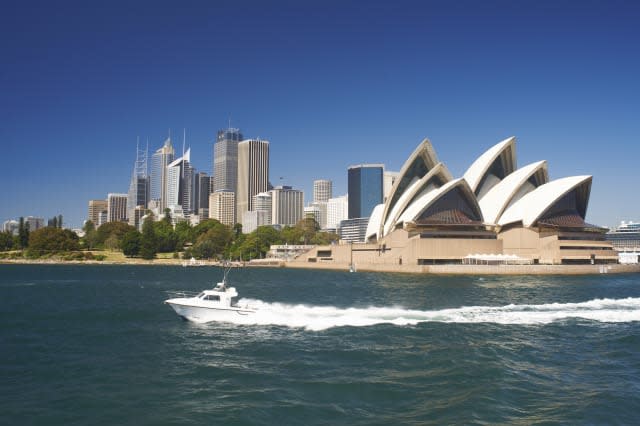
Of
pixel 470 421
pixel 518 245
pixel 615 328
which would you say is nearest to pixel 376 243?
pixel 518 245

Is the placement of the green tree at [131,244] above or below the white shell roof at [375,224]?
below

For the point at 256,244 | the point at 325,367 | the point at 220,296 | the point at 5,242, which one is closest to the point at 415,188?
the point at 256,244

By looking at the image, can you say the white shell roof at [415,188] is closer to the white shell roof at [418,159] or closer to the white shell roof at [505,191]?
the white shell roof at [418,159]

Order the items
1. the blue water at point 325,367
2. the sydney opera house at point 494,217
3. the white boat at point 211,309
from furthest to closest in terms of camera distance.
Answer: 1. the sydney opera house at point 494,217
2. the white boat at point 211,309
3. the blue water at point 325,367

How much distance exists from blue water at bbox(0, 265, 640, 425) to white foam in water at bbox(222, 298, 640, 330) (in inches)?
3.9

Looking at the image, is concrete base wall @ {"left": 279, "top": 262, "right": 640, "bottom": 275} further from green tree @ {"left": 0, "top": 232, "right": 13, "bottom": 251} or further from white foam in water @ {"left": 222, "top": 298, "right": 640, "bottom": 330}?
green tree @ {"left": 0, "top": 232, "right": 13, "bottom": 251}

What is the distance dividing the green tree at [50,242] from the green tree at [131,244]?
49.5 ft

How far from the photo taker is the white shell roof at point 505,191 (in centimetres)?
7912

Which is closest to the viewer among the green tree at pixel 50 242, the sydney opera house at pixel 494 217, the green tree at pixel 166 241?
the sydney opera house at pixel 494 217

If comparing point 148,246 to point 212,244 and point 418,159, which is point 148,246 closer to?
point 212,244

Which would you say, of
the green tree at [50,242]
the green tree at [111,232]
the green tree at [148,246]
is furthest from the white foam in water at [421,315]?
the green tree at [111,232]

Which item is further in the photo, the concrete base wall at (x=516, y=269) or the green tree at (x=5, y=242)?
the green tree at (x=5, y=242)

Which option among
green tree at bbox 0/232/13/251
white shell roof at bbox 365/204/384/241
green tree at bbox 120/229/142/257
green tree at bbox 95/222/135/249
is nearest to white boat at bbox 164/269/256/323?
white shell roof at bbox 365/204/384/241

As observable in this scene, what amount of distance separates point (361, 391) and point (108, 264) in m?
109
